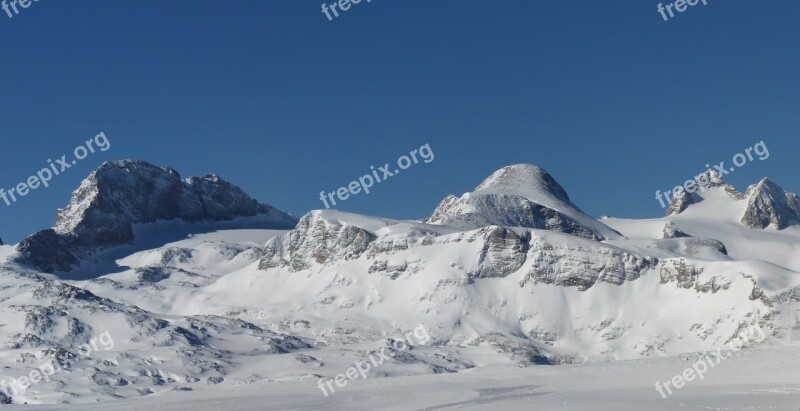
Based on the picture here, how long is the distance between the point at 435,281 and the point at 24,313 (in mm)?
67295

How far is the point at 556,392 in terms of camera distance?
3438 inches

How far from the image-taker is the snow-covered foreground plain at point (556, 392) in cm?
7650

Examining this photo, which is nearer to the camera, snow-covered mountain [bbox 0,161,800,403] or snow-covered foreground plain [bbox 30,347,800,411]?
snow-covered foreground plain [bbox 30,347,800,411]

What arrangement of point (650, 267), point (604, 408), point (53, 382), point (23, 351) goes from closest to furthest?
point (604, 408), point (53, 382), point (23, 351), point (650, 267)

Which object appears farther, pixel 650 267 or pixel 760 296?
pixel 650 267

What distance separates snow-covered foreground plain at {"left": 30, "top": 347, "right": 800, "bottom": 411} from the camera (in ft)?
251

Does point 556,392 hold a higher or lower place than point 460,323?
higher

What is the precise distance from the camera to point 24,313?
174 m

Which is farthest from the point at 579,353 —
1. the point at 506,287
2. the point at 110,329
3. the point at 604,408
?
the point at 604,408

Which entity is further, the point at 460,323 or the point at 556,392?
the point at 460,323

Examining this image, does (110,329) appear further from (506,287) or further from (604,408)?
(604,408)

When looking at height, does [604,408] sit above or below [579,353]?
above

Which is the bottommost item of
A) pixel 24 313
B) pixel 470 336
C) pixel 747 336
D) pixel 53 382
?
pixel 747 336

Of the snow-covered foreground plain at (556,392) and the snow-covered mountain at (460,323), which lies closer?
the snow-covered foreground plain at (556,392)
